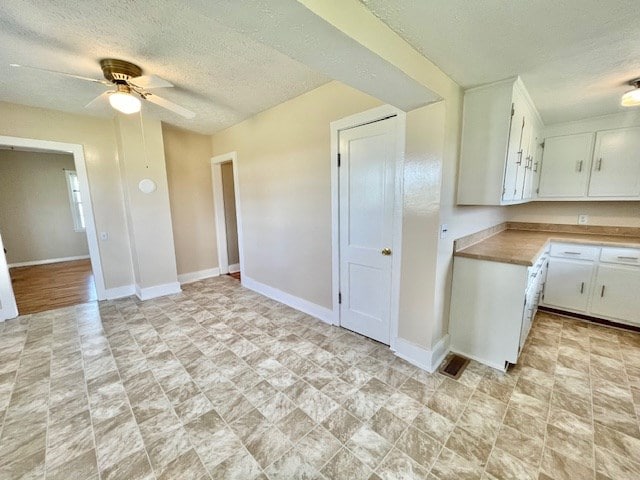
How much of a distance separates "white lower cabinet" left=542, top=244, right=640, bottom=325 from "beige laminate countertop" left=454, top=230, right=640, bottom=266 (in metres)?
0.08

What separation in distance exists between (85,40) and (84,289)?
13.3 feet

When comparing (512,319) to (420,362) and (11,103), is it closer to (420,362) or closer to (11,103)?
(420,362)

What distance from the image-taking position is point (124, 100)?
2139mm

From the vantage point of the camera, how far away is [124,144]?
3.46 meters

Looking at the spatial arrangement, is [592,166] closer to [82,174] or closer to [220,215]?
[220,215]

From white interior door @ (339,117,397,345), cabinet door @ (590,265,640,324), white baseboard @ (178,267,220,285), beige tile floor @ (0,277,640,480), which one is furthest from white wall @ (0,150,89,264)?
cabinet door @ (590,265,640,324)

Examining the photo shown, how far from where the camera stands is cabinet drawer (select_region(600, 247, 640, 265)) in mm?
2541

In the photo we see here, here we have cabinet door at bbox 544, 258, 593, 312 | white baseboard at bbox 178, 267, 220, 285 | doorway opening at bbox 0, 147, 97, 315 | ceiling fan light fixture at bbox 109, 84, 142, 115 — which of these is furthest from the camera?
doorway opening at bbox 0, 147, 97, 315

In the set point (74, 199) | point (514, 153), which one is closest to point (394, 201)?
point (514, 153)

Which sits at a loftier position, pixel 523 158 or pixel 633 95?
pixel 633 95

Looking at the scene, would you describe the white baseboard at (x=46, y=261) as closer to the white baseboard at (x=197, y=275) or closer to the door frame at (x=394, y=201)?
the white baseboard at (x=197, y=275)

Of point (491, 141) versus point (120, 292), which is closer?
point (491, 141)

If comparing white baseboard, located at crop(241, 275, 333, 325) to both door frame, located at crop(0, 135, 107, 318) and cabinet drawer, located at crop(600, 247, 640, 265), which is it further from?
cabinet drawer, located at crop(600, 247, 640, 265)

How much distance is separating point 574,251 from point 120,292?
237 inches
